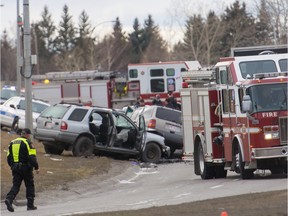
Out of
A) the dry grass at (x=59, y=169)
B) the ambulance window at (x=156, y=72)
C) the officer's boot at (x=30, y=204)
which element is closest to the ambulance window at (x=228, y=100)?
the dry grass at (x=59, y=169)

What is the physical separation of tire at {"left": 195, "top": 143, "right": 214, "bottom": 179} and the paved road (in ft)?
0.74

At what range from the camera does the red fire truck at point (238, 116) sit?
62.2 ft

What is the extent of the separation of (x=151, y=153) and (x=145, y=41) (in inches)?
4039

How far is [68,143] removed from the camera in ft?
92.2

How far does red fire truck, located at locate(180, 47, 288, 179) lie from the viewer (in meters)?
19.0

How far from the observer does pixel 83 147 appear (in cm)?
2805

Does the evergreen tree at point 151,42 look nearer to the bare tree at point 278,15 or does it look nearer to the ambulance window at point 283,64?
the bare tree at point 278,15

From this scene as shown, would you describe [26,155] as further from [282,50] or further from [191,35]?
[191,35]

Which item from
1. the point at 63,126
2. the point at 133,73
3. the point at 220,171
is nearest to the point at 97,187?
the point at 220,171

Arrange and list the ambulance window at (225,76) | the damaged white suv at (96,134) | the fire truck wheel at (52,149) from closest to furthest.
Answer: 1. the ambulance window at (225,76)
2. the damaged white suv at (96,134)
3. the fire truck wheel at (52,149)

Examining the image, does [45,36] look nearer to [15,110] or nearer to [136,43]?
[136,43]

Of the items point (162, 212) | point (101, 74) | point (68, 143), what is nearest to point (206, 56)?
point (101, 74)

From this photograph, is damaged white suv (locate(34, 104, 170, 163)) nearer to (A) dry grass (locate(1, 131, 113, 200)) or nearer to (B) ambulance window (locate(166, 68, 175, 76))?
(A) dry grass (locate(1, 131, 113, 200))

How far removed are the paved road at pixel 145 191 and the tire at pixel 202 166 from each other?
0.23m
